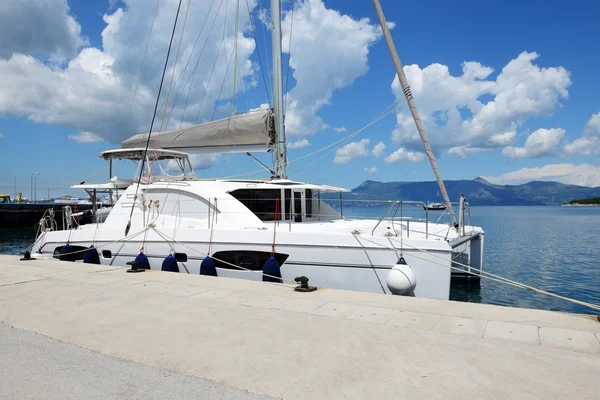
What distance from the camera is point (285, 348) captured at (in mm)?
4340

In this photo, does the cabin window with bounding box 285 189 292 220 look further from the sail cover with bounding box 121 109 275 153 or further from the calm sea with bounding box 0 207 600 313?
the calm sea with bounding box 0 207 600 313

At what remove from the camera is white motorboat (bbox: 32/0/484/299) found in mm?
8914

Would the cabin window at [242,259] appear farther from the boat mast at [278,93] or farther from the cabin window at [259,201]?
the boat mast at [278,93]

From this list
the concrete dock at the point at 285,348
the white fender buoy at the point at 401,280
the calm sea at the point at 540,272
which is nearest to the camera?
the concrete dock at the point at 285,348

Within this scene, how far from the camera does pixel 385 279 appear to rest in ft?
29.2

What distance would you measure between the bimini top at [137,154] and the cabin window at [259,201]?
3.41 m

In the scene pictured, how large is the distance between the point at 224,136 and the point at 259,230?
5027mm

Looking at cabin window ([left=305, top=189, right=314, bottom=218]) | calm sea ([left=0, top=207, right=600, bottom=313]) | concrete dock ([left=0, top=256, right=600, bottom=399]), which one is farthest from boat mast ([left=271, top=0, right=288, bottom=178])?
concrete dock ([left=0, top=256, right=600, bottom=399])

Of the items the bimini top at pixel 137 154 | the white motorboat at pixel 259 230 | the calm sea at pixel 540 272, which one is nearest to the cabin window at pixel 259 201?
the white motorboat at pixel 259 230

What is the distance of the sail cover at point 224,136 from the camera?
13.7 metres

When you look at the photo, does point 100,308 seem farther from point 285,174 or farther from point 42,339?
point 285,174

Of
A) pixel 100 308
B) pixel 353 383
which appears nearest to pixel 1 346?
pixel 100 308

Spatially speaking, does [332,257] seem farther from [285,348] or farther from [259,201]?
[285,348]

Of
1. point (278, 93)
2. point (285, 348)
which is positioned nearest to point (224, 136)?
point (278, 93)
